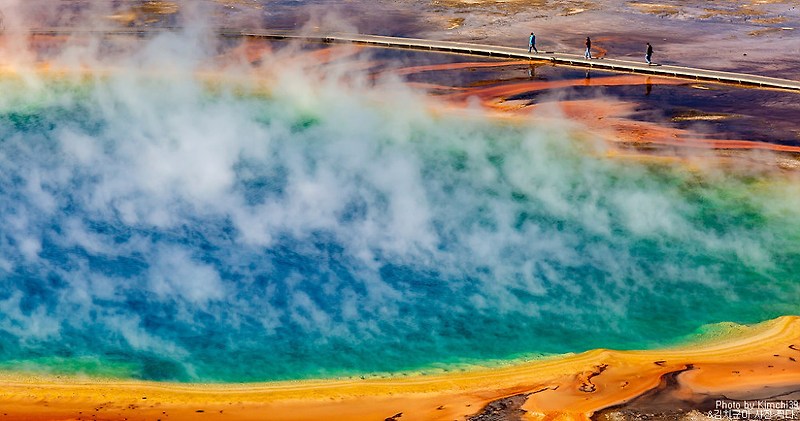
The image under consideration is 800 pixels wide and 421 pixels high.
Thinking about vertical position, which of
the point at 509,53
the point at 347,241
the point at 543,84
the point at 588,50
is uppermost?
the point at 509,53

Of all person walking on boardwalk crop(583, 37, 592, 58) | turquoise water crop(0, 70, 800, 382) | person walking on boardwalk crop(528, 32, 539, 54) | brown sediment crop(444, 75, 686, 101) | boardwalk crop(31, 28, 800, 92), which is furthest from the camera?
person walking on boardwalk crop(528, 32, 539, 54)

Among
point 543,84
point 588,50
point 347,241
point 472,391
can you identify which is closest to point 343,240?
point 347,241

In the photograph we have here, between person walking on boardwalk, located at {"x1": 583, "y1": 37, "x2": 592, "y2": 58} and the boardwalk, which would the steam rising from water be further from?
person walking on boardwalk, located at {"x1": 583, "y1": 37, "x2": 592, "y2": 58}

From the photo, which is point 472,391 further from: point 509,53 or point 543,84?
point 509,53

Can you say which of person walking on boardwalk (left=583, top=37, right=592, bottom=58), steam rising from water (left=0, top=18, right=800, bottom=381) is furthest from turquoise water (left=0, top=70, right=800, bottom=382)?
person walking on boardwalk (left=583, top=37, right=592, bottom=58)

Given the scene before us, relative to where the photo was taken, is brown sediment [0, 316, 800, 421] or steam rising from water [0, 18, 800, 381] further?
steam rising from water [0, 18, 800, 381]

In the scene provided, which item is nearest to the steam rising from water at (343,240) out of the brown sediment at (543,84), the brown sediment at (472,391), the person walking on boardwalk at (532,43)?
the brown sediment at (472,391)

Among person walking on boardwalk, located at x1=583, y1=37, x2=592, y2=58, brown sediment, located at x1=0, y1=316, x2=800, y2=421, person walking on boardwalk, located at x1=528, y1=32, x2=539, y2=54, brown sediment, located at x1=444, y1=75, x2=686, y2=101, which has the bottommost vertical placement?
brown sediment, located at x1=0, y1=316, x2=800, y2=421
